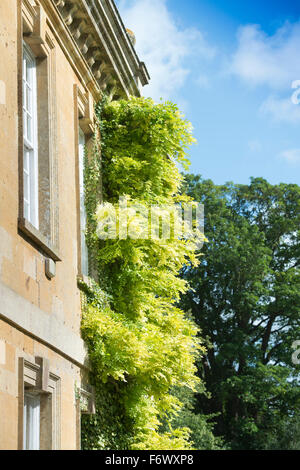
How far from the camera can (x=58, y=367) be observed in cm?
1007

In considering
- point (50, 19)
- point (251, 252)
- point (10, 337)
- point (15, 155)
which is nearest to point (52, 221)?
point (15, 155)

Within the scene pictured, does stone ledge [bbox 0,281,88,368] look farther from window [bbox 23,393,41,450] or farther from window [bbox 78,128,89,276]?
window [bbox 78,128,89,276]

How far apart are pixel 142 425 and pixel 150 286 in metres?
2.52

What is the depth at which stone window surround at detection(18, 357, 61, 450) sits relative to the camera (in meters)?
8.92

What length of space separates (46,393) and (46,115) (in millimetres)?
3919

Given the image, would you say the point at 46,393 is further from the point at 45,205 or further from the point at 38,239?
the point at 45,205

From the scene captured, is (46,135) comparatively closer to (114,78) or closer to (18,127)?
(18,127)

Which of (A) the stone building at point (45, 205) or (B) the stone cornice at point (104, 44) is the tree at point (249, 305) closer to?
→ (B) the stone cornice at point (104, 44)

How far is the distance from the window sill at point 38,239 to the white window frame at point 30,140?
50cm

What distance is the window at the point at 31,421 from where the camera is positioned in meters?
9.26

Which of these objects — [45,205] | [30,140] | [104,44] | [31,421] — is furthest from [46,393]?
[104,44]

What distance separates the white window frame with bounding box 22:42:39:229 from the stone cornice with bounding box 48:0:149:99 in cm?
100

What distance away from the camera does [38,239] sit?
9.38 m

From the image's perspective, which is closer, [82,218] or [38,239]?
[38,239]
